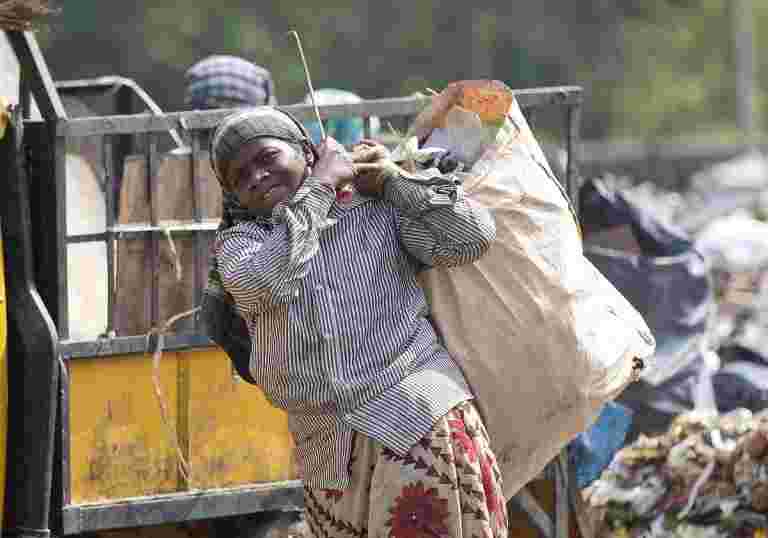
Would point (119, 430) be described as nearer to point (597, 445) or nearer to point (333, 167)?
point (333, 167)

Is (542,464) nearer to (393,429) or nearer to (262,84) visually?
(393,429)

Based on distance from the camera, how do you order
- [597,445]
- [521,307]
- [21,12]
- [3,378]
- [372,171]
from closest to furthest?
[372,171], [521,307], [3,378], [21,12], [597,445]

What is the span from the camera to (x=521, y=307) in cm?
371

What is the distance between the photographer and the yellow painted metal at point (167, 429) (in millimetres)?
4305

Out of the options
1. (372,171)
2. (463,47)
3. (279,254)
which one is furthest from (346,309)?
(463,47)

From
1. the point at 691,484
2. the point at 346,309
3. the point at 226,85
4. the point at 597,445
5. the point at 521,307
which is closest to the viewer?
the point at 346,309

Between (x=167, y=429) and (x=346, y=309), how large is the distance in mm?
1168

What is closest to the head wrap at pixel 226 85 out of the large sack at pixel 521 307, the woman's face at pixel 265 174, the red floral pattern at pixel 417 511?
the large sack at pixel 521 307

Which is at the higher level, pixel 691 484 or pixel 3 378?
pixel 3 378

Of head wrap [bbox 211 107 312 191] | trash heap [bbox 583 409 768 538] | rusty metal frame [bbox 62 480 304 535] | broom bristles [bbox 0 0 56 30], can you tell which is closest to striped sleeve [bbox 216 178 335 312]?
head wrap [bbox 211 107 312 191]

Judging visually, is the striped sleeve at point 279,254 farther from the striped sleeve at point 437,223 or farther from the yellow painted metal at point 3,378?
the yellow painted metal at point 3,378

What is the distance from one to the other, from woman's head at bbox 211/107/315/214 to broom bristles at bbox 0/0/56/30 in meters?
1.08

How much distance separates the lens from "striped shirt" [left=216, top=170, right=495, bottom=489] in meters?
3.34

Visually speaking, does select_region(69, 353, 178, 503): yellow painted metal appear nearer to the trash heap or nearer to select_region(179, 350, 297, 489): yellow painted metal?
select_region(179, 350, 297, 489): yellow painted metal
